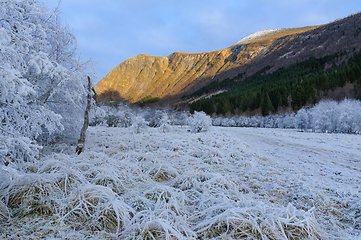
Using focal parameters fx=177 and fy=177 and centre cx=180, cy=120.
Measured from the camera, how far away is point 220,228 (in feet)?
8.87

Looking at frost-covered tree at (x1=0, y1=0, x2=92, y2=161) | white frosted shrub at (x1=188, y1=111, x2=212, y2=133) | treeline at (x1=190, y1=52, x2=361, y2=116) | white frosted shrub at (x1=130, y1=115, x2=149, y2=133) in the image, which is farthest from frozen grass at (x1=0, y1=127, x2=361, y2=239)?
treeline at (x1=190, y1=52, x2=361, y2=116)

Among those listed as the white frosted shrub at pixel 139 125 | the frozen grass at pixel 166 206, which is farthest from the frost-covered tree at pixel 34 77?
the white frosted shrub at pixel 139 125

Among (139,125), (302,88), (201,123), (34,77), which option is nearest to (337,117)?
(201,123)

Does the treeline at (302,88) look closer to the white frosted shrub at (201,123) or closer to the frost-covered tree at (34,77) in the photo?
the white frosted shrub at (201,123)

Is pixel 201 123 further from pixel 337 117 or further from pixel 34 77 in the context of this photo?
pixel 337 117

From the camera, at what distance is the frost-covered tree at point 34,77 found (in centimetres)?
326

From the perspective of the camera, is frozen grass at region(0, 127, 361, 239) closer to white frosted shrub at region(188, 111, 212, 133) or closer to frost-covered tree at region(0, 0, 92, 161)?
frost-covered tree at region(0, 0, 92, 161)

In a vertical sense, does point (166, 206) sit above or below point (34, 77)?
below

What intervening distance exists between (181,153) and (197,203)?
4023mm

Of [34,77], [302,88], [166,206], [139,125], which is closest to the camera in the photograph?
[166,206]

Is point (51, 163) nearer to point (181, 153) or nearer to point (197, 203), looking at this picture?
point (197, 203)

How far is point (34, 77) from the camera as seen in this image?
6105 mm

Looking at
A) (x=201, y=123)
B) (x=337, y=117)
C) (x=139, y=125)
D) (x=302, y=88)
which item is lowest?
(x=337, y=117)

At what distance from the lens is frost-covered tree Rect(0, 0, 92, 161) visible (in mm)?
3262
